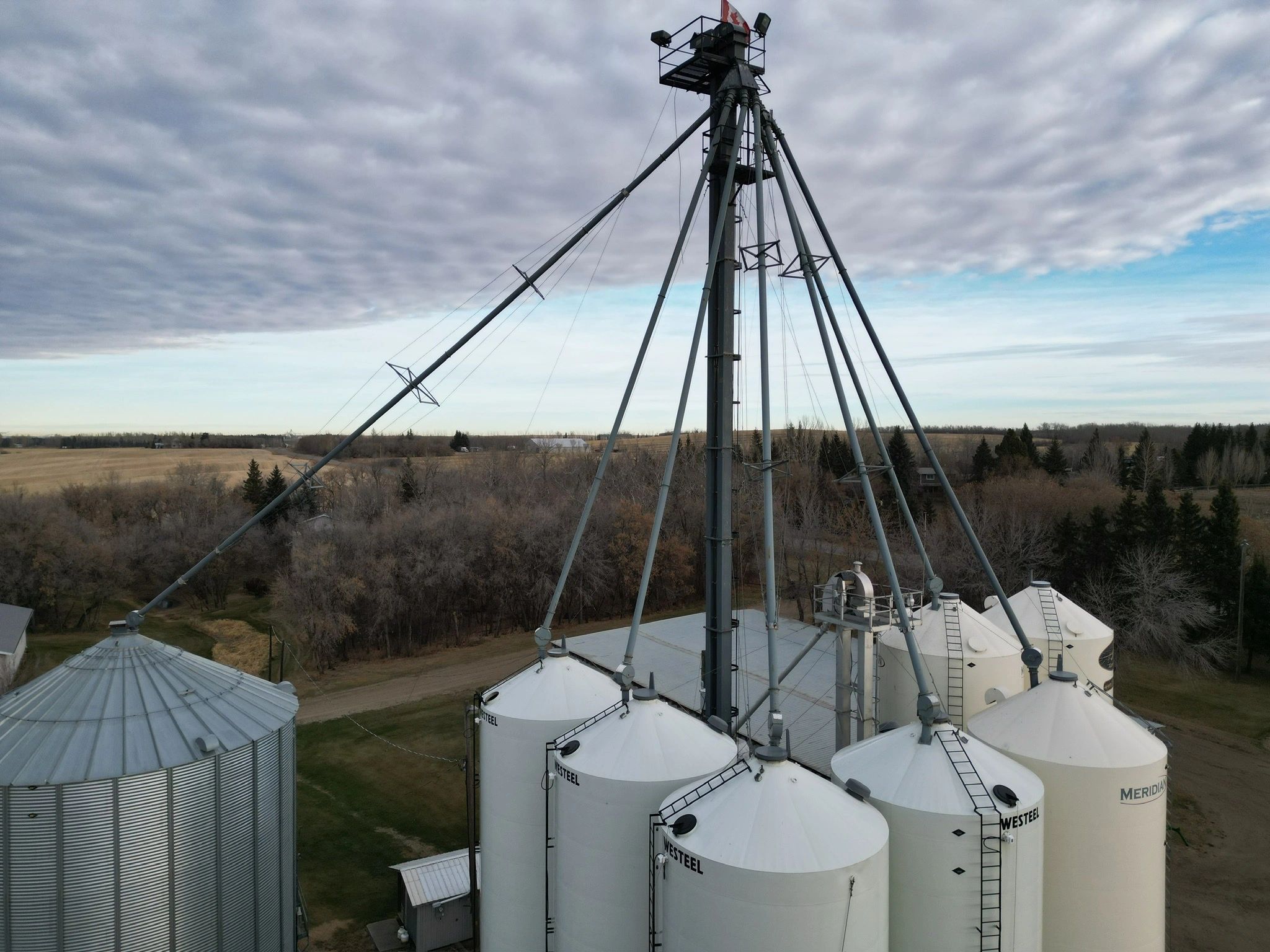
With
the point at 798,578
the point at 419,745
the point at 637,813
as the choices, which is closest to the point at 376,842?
the point at 419,745

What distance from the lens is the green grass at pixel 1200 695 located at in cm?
3262

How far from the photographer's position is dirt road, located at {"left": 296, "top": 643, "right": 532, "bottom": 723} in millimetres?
35531

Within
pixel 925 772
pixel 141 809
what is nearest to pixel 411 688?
pixel 141 809

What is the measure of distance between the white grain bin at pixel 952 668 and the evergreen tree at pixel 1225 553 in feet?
103

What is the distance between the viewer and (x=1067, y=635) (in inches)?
861

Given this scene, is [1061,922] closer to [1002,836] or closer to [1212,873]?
[1002,836]

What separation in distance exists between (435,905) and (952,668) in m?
13.3

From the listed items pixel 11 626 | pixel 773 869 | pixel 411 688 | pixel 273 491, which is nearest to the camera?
pixel 773 869

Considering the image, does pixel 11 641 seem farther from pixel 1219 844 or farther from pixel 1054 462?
pixel 1054 462

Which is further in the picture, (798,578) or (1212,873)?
(798,578)

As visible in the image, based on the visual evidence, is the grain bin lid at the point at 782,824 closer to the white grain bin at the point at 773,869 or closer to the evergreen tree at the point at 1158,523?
the white grain bin at the point at 773,869

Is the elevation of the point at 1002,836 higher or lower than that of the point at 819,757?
higher

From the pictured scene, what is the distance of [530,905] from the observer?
14789 millimetres

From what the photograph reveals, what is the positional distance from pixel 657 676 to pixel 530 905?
707 inches
